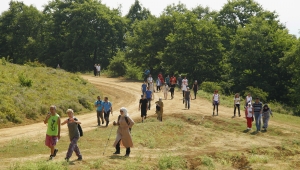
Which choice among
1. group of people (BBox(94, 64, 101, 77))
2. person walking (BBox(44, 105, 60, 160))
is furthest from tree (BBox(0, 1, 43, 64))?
person walking (BBox(44, 105, 60, 160))

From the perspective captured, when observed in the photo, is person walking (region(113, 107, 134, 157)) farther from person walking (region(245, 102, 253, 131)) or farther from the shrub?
the shrub

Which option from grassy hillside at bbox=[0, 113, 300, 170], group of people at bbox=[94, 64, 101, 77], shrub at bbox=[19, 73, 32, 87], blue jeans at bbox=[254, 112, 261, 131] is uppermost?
group of people at bbox=[94, 64, 101, 77]

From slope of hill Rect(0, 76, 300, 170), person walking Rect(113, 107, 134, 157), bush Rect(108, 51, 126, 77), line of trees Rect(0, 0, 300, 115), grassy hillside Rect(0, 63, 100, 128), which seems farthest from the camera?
bush Rect(108, 51, 126, 77)

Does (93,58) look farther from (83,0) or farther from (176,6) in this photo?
(176,6)

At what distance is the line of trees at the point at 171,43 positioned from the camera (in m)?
48.4

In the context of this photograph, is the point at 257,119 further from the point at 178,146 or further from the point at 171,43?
the point at 171,43

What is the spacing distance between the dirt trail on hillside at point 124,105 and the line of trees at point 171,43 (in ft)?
32.5

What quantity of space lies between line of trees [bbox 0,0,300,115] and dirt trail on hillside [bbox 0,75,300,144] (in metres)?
9.92

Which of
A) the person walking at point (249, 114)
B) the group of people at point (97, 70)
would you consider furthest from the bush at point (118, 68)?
the person walking at point (249, 114)

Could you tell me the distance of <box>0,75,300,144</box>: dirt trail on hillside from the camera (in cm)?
2142

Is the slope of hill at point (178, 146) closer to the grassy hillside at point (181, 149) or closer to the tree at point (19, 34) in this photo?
the grassy hillside at point (181, 149)

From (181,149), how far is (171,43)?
33215 mm

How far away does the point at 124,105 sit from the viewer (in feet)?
108

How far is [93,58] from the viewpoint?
71.2 metres
